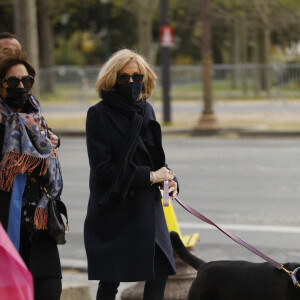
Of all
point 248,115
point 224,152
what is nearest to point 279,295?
point 224,152

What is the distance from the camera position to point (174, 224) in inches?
211

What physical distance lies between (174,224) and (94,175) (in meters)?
1.29

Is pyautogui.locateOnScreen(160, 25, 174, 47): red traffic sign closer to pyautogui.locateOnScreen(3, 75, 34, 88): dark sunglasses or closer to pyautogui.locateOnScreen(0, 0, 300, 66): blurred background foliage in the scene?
pyautogui.locateOnScreen(0, 0, 300, 66): blurred background foliage

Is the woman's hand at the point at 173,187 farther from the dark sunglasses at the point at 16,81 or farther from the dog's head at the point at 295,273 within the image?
the dark sunglasses at the point at 16,81

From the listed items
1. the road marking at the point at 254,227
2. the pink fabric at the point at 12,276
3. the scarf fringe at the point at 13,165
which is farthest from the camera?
the road marking at the point at 254,227

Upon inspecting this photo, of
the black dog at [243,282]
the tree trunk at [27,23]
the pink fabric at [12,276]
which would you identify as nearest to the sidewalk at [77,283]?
the black dog at [243,282]

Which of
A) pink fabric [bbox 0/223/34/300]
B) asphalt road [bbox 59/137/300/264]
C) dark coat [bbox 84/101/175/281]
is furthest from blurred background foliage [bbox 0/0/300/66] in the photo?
pink fabric [bbox 0/223/34/300]

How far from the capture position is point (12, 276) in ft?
9.96

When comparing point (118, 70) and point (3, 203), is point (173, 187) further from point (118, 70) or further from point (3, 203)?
point (3, 203)

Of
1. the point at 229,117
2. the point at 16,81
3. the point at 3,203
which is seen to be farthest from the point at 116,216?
the point at 229,117

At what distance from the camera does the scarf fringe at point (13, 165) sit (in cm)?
389

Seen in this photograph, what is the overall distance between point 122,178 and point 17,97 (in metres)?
0.64

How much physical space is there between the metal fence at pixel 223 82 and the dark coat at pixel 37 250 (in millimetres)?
20564

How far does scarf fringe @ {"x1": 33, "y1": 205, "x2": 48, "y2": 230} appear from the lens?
3920 mm
